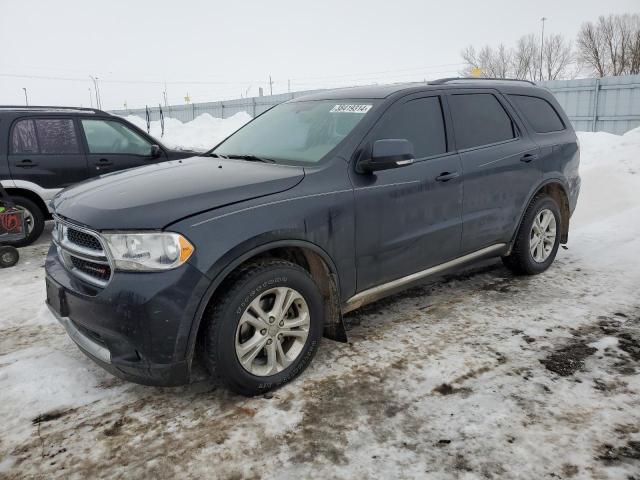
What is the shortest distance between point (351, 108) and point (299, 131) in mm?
426

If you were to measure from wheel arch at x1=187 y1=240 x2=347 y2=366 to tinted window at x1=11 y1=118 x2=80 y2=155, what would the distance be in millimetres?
5080

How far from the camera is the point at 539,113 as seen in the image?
5.11 metres

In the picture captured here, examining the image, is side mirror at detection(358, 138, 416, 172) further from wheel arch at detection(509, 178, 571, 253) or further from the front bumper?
wheel arch at detection(509, 178, 571, 253)

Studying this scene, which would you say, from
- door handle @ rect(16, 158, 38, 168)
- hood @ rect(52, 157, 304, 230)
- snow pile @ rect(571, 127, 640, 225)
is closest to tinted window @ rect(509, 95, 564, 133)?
snow pile @ rect(571, 127, 640, 225)

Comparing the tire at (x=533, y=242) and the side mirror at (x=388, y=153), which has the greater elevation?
the side mirror at (x=388, y=153)

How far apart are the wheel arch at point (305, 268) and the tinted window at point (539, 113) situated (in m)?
2.76

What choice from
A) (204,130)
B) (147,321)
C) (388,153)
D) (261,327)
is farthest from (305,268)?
(204,130)

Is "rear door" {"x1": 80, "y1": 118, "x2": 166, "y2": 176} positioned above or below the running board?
above

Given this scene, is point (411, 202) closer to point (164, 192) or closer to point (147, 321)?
point (164, 192)

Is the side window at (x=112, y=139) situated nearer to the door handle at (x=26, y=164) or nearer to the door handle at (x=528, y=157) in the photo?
the door handle at (x=26, y=164)

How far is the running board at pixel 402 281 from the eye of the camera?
3.54 m

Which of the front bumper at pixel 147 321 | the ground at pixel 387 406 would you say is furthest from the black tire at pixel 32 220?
the front bumper at pixel 147 321

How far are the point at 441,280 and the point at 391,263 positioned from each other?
1647 mm

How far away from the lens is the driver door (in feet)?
11.4
